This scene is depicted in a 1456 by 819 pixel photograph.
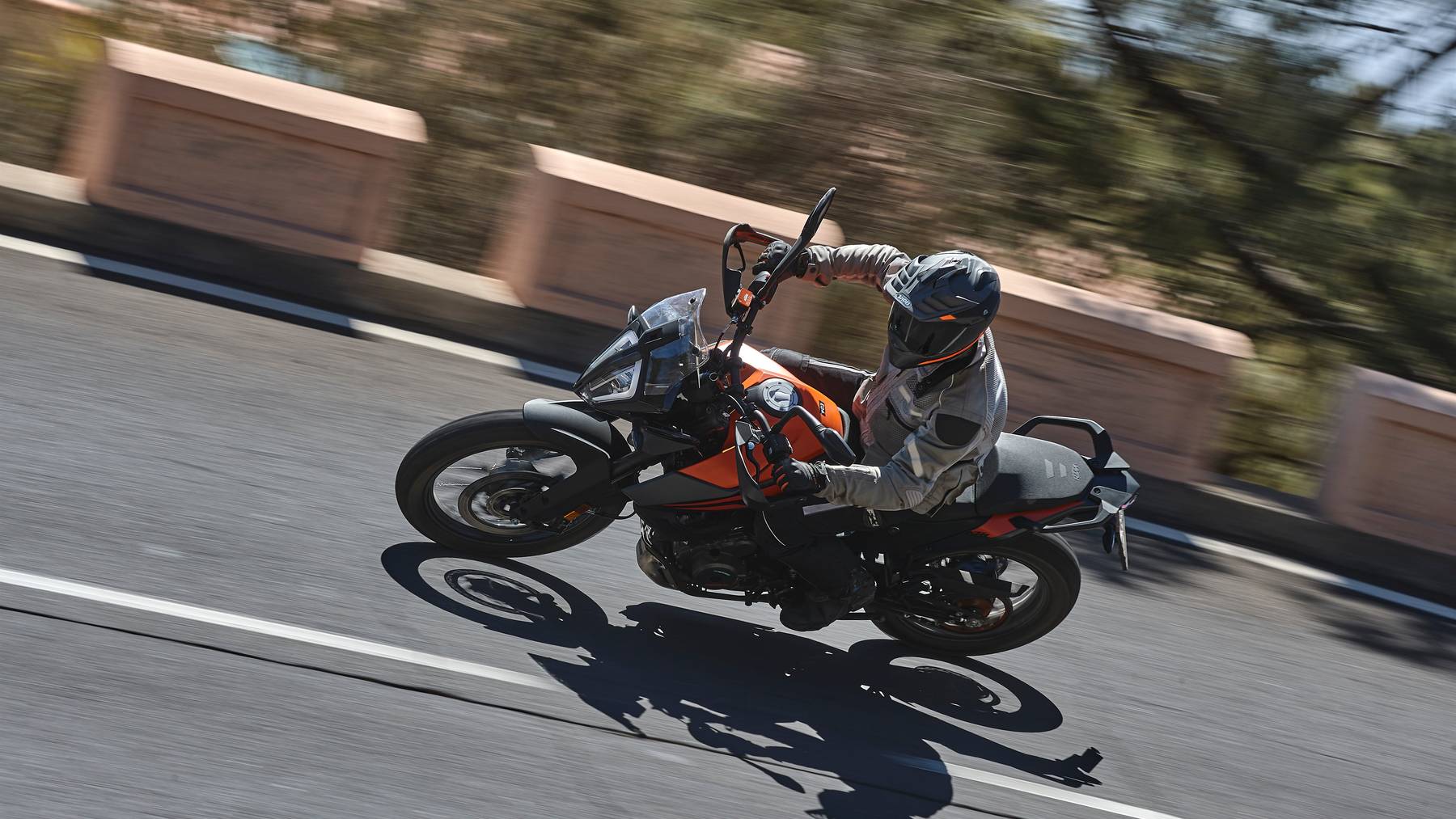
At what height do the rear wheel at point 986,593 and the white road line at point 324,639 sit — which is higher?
the rear wheel at point 986,593

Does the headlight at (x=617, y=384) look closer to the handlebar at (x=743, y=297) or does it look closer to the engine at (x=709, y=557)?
the handlebar at (x=743, y=297)

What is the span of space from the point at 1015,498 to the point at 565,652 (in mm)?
1711

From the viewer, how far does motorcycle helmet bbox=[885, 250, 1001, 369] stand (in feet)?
13.1

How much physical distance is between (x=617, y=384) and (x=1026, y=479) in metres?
1.54

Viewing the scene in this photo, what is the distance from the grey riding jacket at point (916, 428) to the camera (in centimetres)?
412

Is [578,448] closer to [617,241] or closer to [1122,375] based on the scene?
[617,241]

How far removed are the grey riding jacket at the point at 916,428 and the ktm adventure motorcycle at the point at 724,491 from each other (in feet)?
0.39

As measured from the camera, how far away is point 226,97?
22.1ft

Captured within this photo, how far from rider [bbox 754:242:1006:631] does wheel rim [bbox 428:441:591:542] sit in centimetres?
83

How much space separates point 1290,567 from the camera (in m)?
6.86

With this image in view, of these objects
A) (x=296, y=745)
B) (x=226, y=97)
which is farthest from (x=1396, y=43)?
(x=296, y=745)

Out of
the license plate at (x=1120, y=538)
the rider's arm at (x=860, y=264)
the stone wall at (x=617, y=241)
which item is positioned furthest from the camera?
the stone wall at (x=617, y=241)

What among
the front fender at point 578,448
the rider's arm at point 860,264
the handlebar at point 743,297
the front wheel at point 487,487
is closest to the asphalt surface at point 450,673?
the front wheel at point 487,487

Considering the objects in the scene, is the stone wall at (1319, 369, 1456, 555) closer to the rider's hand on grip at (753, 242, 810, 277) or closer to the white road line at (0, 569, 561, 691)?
the rider's hand on grip at (753, 242, 810, 277)
